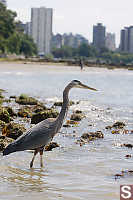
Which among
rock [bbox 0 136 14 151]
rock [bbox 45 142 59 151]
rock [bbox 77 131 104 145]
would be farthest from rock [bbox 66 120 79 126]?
rock [bbox 0 136 14 151]

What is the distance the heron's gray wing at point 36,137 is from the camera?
7.52 meters

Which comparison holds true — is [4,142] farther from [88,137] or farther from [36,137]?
[88,137]

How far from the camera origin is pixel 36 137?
763 cm

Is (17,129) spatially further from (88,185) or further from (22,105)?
(22,105)

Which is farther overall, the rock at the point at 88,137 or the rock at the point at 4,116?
the rock at the point at 4,116

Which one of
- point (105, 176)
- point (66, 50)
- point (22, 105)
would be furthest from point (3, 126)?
point (66, 50)

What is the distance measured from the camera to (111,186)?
7070mm

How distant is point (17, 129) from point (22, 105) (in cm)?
744

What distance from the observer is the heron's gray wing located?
24.7 ft

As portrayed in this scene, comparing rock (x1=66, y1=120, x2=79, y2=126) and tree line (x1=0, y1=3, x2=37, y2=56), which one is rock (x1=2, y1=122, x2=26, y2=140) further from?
tree line (x1=0, y1=3, x2=37, y2=56)

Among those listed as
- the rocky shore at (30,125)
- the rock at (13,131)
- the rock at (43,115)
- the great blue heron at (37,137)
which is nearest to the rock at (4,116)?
the rocky shore at (30,125)

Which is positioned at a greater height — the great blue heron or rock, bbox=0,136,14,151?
the great blue heron

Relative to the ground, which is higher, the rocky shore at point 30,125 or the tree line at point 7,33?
the tree line at point 7,33

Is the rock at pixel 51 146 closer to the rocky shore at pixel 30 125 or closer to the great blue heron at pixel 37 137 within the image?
the rocky shore at pixel 30 125
